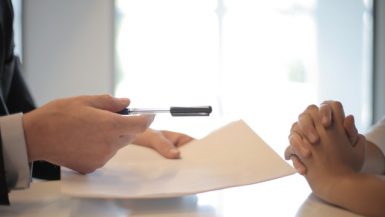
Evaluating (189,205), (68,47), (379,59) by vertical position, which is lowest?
(189,205)

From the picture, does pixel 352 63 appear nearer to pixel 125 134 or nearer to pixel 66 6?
pixel 66 6

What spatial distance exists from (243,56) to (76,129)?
6.99 feet

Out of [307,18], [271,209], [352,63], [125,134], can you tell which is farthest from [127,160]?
[352,63]

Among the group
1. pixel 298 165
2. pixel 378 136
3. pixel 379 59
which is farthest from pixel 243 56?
pixel 298 165

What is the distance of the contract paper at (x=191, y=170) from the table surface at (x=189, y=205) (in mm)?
15

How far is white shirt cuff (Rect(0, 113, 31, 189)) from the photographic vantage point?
39 centimetres

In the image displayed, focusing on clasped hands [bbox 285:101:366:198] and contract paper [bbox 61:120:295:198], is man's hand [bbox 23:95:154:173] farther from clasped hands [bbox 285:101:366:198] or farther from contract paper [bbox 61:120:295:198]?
clasped hands [bbox 285:101:366:198]

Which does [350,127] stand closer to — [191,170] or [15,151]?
[191,170]

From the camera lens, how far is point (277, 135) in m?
2.46

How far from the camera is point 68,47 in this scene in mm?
2285

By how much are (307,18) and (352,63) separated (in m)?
0.52

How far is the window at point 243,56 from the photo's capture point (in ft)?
7.60

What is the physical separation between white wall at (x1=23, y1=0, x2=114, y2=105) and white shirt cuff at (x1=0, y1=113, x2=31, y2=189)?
6.38 ft

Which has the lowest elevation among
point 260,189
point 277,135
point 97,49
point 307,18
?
point 277,135
